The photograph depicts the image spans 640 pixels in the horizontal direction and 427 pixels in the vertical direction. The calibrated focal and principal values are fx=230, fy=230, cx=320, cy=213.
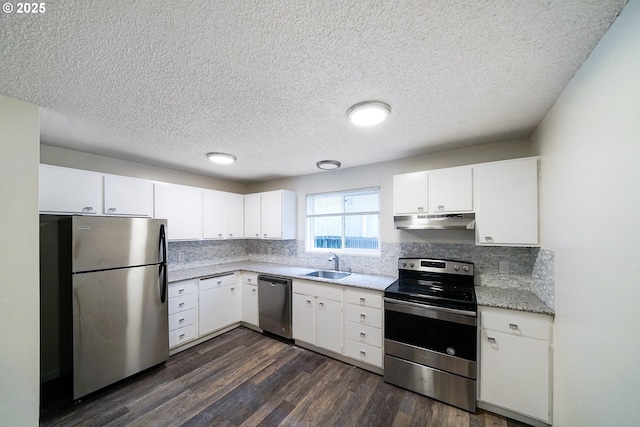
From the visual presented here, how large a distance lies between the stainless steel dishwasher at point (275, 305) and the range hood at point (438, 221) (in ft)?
5.87

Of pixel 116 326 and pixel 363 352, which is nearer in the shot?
pixel 116 326

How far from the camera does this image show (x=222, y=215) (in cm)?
400

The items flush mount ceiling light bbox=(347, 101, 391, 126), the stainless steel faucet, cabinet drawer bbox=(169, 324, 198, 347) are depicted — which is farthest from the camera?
the stainless steel faucet

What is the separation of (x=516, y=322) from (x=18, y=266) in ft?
12.3

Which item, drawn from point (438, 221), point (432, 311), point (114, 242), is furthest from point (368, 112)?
point (114, 242)

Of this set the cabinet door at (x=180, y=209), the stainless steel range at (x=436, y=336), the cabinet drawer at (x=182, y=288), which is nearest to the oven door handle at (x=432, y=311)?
the stainless steel range at (x=436, y=336)

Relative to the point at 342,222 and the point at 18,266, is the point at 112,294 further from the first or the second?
the point at 342,222

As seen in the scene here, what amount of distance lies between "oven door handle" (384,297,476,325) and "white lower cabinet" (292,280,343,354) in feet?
2.23

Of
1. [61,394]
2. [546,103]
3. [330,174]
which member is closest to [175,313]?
[61,394]

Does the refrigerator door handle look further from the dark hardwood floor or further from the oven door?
the oven door

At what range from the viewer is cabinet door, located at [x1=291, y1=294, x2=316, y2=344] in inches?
121

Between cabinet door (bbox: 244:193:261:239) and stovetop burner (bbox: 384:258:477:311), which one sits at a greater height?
cabinet door (bbox: 244:193:261:239)

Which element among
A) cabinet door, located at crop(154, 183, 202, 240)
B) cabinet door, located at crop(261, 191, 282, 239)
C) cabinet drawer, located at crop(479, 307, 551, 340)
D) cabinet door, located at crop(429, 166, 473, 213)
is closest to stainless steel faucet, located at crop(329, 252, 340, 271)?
cabinet door, located at crop(261, 191, 282, 239)

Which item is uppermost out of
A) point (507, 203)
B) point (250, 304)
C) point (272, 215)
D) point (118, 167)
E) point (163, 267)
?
point (118, 167)
